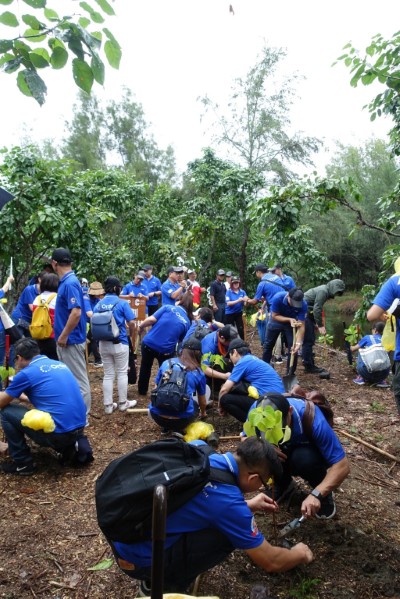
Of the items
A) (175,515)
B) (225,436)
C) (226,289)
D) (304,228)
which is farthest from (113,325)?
(304,228)

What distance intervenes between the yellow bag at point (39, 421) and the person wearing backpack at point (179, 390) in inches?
40.5

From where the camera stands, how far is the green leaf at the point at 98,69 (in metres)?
1.92

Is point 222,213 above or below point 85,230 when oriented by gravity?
above

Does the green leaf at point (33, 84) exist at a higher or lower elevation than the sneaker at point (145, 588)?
higher

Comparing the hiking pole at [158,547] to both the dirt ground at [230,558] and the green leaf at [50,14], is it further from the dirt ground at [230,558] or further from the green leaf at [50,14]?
the green leaf at [50,14]

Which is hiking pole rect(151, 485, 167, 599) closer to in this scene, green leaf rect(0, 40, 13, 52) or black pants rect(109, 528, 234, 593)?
black pants rect(109, 528, 234, 593)

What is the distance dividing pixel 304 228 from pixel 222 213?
256 cm

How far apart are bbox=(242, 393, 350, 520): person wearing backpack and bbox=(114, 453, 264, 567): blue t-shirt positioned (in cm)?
75

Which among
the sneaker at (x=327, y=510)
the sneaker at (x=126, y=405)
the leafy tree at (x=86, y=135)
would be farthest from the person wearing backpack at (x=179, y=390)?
the leafy tree at (x=86, y=135)

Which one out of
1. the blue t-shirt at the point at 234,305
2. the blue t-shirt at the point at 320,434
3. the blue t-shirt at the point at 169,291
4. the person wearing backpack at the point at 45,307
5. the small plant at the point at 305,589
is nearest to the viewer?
the small plant at the point at 305,589

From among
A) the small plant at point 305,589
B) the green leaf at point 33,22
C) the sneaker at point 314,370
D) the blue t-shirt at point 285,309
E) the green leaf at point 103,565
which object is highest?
the green leaf at point 33,22

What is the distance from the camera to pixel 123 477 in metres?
2.02

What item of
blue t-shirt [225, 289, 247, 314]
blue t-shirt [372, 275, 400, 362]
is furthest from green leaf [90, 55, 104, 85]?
blue t-shirt [225, 289, 247, 314]

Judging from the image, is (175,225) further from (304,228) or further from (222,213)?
(304,228)
